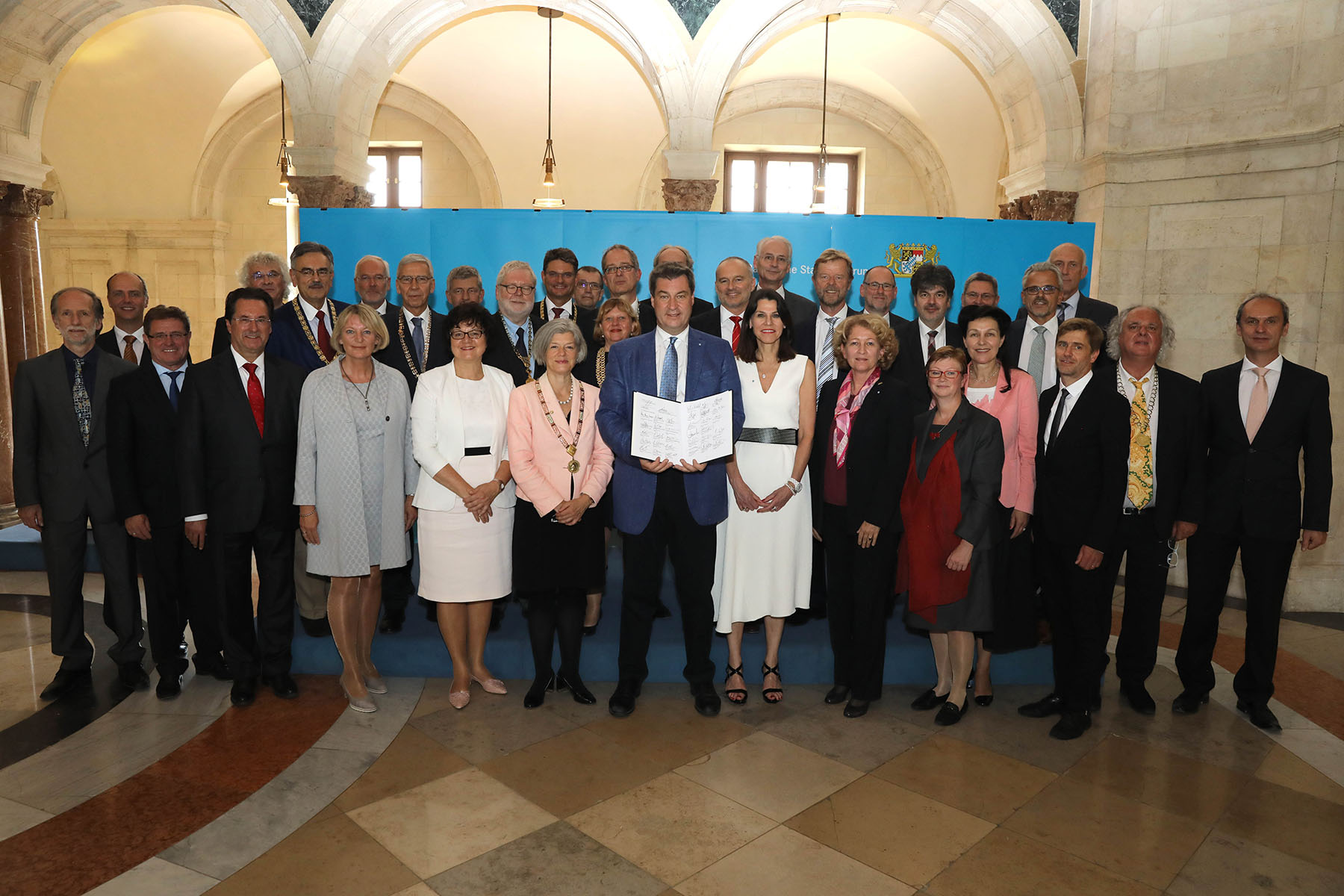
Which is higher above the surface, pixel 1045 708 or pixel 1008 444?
pixel 1008 444

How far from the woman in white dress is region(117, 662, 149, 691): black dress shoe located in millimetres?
2871

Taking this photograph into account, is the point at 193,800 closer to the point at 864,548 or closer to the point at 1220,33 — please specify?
the point at 864,548

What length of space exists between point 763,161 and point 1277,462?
32.8ft

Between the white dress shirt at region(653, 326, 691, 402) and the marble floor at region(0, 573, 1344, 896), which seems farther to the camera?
the white dress shirt at region(653, 326, 691, 402)

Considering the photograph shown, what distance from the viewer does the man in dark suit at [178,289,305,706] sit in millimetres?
3756

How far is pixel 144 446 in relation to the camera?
3908 millimetres

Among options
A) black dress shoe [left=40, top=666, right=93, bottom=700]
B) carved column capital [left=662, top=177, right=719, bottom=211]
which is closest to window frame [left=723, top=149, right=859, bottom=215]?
carved column capital [left=662, top=177, right=719, bottom=211]

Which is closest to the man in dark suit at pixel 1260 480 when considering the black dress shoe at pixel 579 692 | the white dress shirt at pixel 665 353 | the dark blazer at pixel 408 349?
the white dress shirt at pixel 665 353

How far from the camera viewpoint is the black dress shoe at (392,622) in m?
4.41

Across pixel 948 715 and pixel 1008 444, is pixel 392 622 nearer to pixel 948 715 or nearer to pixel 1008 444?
pixel 948 715

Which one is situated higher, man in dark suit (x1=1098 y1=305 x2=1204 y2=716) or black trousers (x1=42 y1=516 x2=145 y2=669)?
man in dark suit (x1=1098 y1=305 x2=1204 y2=716)

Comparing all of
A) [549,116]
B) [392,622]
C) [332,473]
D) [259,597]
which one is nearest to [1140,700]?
[392,622]

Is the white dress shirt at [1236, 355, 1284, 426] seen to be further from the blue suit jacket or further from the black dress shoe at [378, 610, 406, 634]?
the black dress shoe at [378, 610, 406, 634]

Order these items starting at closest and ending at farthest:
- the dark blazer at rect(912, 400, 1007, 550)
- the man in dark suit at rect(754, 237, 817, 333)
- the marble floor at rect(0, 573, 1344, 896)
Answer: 1. the marble floor at rect(0, 573, 1344, 896)
2. the dark blazer at rect(912, 400, 1007, 550)
3. the man in dark suit at rect(754, 237, 817, 333)
